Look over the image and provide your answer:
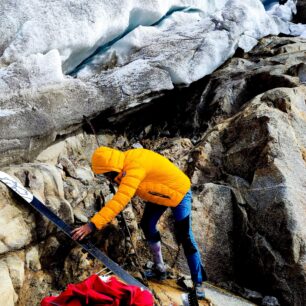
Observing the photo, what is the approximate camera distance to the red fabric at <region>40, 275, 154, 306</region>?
3123mm

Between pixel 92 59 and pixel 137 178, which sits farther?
pixel 92 59

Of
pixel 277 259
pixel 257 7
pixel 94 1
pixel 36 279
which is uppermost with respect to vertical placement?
pixel 94 1

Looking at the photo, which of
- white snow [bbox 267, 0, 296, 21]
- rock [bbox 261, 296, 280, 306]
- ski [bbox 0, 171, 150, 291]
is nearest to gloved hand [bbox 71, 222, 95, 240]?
ski [bbox 0, 171, 150, 291]

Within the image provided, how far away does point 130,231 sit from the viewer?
17.7ft

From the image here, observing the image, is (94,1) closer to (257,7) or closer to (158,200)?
(257,7)

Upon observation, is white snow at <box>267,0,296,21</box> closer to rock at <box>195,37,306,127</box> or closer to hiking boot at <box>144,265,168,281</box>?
rock at <box>195,37,306,127</box>

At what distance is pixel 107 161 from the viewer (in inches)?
166

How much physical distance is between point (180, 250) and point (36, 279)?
6.11ft

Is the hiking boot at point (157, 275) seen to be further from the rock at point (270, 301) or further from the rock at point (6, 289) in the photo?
the rock at point (6, 289)

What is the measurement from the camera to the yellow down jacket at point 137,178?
4160mm

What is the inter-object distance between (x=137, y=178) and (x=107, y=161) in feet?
1.17

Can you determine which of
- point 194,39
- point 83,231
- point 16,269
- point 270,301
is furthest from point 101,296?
point 194,39

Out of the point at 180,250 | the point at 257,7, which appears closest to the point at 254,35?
the point at 257,7

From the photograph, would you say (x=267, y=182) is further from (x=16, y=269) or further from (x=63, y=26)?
(x=63, y=26)
